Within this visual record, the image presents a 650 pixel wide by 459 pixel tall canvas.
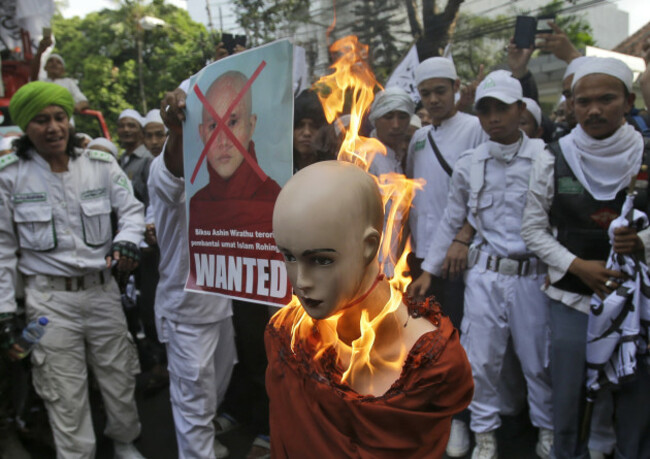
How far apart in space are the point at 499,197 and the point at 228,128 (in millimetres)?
1840

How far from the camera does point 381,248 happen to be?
6.24 ft

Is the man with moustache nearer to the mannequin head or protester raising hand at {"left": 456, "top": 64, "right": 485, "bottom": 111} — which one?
protester raising hand at {"left": 456, "top": 64, "right": 485, "bottom": 111}

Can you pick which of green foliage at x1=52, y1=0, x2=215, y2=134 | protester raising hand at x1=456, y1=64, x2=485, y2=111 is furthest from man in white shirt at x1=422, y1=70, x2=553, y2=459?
green foliage at x1=52, y1=0, x2=215, y2=134

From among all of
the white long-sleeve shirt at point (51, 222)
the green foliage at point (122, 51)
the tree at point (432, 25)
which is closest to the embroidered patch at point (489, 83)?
the tree at point (432, 25)

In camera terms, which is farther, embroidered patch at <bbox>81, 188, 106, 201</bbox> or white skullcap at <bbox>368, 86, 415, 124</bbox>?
white skullcap at <bbox>368, 86, 415, 124</bbox>

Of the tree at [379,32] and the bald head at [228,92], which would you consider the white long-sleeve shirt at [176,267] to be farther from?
the tree at [379,32]

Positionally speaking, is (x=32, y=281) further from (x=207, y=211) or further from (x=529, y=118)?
(x=529, y=118)

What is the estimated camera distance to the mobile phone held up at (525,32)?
4020 millimetres

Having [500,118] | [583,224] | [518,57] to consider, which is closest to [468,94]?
[518,57]

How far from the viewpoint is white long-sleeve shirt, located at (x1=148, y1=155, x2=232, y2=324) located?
10.4ft

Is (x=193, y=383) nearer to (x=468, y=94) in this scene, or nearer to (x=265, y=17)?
(x=468, y=94)

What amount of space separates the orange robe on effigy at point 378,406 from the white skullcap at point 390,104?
2272 millimetres

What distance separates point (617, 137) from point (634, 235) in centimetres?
59

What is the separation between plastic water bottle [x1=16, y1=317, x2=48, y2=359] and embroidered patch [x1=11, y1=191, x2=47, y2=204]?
28.6 inches
